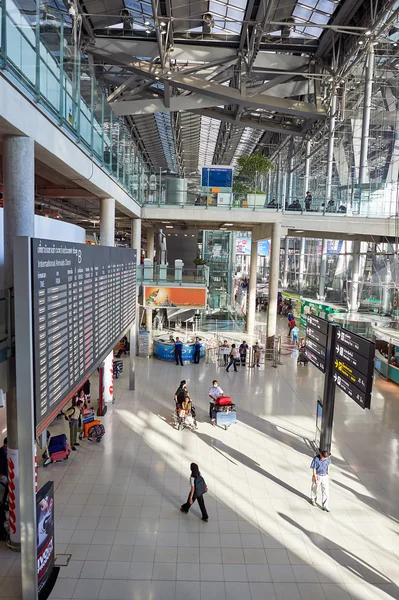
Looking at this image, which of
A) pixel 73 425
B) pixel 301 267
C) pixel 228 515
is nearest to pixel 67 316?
pixel 228 515

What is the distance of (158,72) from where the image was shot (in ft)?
52.5

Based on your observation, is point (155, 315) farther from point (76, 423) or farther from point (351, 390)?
point (351, 390)

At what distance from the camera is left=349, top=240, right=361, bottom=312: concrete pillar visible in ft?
79.7

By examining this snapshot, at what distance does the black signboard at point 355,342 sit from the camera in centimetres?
718

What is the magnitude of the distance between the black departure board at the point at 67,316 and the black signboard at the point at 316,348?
4.55 m

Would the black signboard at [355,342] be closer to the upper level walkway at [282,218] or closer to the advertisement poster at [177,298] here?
the advertisement poster at [177,298]

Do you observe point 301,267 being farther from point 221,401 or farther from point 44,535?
point 44,535

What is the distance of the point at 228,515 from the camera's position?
6.92 metres

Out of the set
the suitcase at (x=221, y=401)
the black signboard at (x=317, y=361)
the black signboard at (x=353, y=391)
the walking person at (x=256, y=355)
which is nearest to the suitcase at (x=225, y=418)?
the suitcase at (x=221, y=401)

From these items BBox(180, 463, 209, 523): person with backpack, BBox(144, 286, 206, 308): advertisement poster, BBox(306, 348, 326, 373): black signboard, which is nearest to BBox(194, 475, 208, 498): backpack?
BBox(180, 463, 209, 523): person with backpack

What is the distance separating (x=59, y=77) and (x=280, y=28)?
44.0ft

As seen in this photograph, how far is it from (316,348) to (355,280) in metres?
17.0

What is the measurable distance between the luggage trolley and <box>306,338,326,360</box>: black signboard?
2.55 meters

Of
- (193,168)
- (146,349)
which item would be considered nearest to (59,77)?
(146,349)
